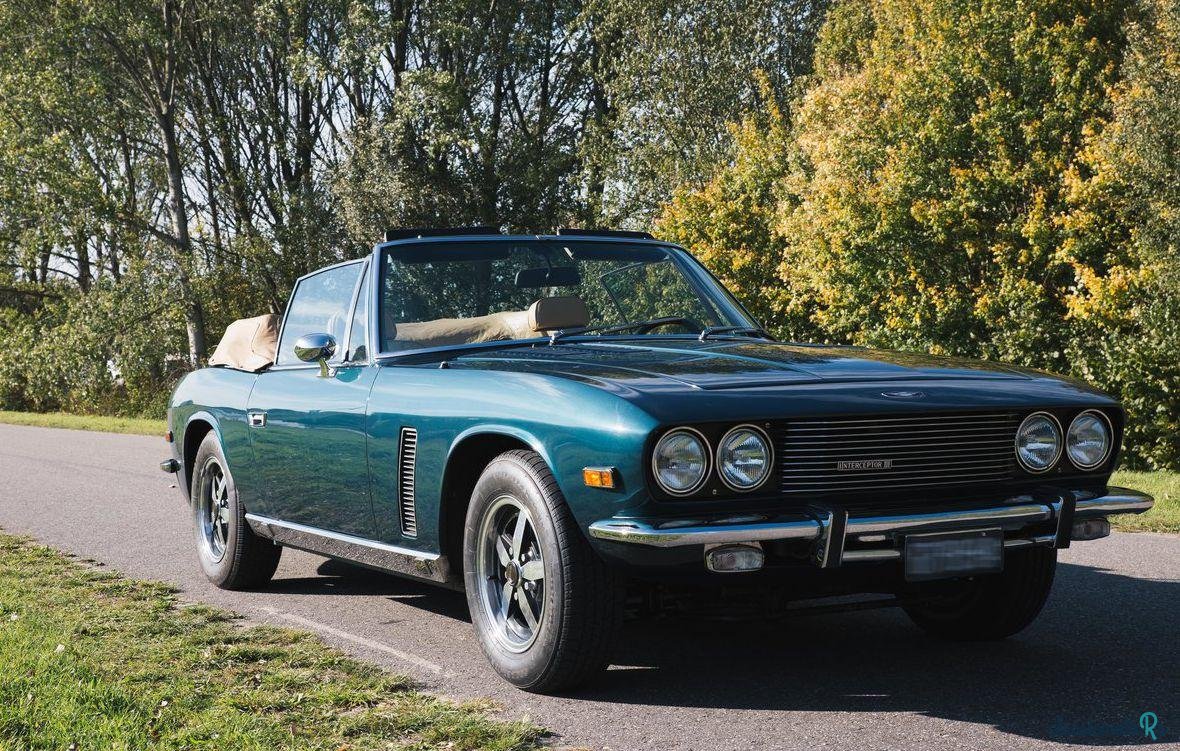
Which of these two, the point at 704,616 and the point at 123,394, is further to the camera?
the point at 123,394

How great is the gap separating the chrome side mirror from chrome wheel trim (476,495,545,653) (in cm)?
149

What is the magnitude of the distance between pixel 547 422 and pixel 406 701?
3.43ft

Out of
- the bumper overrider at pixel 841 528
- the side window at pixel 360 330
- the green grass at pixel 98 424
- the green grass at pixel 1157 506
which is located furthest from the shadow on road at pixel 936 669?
the green grass at pixel 98 424

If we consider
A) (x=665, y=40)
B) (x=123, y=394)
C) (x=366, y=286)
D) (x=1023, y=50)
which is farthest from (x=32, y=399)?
(x=366, y=286)

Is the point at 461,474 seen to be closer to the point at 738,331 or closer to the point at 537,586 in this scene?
the point at 537,586

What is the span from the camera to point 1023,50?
1888cm

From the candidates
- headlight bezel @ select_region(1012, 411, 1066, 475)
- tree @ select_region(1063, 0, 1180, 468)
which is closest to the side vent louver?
headlight bezel @ select_region(1012, 411, 1066, 475)

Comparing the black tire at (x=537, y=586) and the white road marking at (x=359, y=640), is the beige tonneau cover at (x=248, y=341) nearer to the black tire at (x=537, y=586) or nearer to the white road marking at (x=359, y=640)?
the white road marking at (x=359, y=640)

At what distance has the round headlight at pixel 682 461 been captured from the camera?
12.6 feet

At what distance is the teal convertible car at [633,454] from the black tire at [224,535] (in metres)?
0.60

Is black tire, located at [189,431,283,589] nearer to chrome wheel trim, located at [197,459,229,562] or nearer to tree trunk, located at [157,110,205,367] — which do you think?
chrome wheel trim, located at [197,459,229,562]

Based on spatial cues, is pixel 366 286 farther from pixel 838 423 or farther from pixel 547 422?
pixel 838 423

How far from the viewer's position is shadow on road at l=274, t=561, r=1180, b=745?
400 centimetres

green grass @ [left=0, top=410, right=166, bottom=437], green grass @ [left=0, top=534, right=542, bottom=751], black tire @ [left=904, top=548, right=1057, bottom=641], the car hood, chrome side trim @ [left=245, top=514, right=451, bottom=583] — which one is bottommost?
green grass @ [left=0, top=410, right=166, bottom=437]
